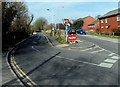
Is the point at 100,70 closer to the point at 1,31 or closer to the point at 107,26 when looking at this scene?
the point at 1,31

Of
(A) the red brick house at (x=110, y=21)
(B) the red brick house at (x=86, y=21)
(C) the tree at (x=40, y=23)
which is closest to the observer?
(A) the red brick house at (x=110, y=21)

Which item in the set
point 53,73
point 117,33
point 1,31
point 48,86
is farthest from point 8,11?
point 117,33

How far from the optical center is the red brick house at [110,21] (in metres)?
38.2

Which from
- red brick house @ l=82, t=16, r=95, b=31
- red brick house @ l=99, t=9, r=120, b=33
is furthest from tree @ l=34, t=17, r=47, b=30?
red brick house @ l=99, t=9, r=120, b=33

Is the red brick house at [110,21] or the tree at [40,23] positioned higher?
the tree at [40,23]

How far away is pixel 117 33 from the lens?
34.1 meters

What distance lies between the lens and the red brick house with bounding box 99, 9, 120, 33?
38.2 m

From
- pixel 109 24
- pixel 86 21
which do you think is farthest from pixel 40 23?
pixel 109 24

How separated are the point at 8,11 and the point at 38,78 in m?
17.3

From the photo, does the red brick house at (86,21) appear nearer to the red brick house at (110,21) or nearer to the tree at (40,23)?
the red brick house at (110,21)

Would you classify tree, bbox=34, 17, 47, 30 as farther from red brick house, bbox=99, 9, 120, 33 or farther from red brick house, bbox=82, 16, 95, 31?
red brick house, bbox=99, 9, 120, 33

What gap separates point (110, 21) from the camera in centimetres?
4153

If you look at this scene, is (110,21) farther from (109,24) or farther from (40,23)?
(40,23)

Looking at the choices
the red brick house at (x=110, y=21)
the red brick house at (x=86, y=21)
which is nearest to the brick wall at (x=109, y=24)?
the red brick house at (x=110, y=21)
